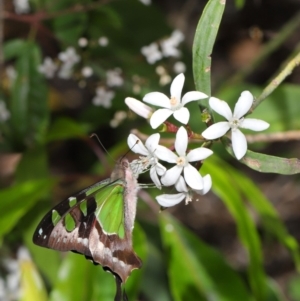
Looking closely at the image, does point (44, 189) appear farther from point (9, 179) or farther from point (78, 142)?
point (78, 142)

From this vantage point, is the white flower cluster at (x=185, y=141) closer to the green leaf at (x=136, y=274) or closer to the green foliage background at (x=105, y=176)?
the green foliage background at (x=105, y=176)

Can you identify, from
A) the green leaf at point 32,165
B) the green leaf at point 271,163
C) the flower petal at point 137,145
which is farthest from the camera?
the green leaf at point 32,165

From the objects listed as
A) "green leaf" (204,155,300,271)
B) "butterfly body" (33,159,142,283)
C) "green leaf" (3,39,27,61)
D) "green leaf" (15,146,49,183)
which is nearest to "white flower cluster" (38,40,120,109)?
"green leaf" (3,39,27,61)

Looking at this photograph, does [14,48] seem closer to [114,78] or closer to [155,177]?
[114,78]

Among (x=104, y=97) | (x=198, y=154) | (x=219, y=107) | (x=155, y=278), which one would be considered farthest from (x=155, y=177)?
(x=155, y=278)

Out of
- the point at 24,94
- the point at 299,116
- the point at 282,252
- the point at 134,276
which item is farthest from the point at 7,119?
the point at 282,252

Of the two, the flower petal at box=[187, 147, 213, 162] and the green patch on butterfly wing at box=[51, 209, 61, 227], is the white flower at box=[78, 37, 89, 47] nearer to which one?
the green patch on butterfly wing at box=[51, 209, 61, 227]

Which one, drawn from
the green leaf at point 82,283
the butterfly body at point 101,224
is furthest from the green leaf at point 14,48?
the butterfly body at point 101,224
